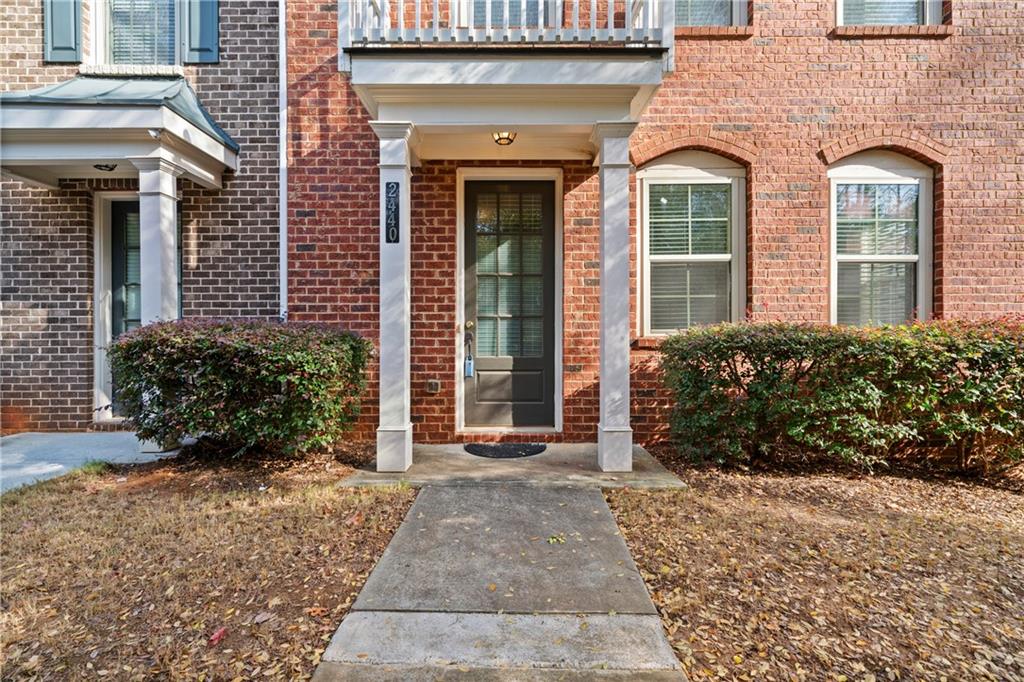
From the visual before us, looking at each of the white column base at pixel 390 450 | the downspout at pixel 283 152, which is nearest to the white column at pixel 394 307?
the white column base at pixel 390 450

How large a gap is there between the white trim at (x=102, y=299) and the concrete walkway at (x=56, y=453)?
0.42 meters

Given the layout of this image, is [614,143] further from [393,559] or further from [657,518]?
[393,559]

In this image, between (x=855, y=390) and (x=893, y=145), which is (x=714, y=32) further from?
(x=855, y=390)

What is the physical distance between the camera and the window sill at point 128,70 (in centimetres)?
545

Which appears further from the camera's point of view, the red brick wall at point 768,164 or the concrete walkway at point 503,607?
the red brick wall at point 768,164

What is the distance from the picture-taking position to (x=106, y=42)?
566cm

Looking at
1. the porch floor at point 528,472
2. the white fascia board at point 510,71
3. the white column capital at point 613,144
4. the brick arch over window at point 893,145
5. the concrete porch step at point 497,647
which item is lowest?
the concrete porch step at point 497,647

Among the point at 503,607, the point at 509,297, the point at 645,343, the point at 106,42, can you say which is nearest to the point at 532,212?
the point at 509,297

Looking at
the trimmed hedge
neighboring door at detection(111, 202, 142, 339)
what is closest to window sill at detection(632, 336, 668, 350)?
the trimmed hedge

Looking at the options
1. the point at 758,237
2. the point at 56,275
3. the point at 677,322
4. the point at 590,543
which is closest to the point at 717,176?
the point at 758,237

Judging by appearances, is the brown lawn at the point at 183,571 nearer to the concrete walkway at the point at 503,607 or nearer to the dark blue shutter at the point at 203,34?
the concrete walkway at the point at 503,607

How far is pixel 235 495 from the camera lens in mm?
3727

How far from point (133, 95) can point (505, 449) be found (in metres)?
4.84

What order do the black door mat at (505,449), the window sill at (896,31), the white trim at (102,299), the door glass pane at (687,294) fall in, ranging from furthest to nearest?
the white trim at (102,299) < the door glass pane at (687,294) < the window sill at (896,31) < the black door mat at (505,449)
